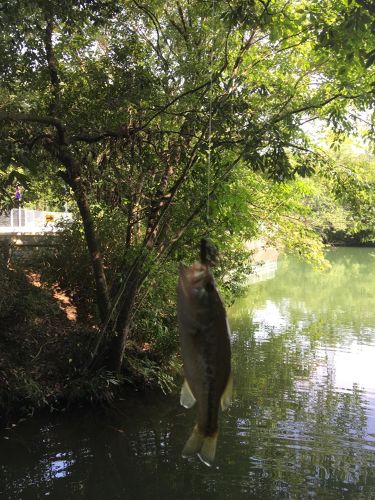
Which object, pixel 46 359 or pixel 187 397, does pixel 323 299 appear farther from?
pixel 187 397

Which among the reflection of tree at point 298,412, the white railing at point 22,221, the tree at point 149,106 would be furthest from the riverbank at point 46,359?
the white railing at point 22,221

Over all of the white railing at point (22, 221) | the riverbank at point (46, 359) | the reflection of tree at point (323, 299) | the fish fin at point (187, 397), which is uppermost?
the white railing at point (22, 221)

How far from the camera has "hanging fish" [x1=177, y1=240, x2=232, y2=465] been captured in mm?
1926

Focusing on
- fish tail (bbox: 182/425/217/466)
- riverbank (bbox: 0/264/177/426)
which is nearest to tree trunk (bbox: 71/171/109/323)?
riverbank (bbox: 0/264/177/426)

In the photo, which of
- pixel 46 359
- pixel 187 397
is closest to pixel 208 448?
pixel 187 397

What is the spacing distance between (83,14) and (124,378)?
5.61m

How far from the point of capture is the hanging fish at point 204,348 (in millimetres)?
1926

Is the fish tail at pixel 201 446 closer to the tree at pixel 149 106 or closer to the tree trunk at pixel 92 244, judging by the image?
the tree at pixel 149 106

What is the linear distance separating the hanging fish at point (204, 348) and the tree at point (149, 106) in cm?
430

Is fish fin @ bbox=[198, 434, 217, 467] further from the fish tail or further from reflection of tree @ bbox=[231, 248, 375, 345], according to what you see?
reflection of tree @ bbox=[231, 248, 375, 345]

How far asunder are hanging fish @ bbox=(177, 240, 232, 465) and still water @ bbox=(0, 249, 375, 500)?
14.8ft

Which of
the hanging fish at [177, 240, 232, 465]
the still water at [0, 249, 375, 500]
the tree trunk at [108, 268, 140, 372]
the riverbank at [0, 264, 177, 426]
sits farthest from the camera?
the tree trunk at [108, 268, 140, 372]

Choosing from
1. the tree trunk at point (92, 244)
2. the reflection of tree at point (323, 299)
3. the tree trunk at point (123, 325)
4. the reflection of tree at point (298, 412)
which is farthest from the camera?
the reflection of tree at point (323, 299)

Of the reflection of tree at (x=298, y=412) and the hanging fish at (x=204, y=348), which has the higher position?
the hanging fish at (x=204, y=348)
